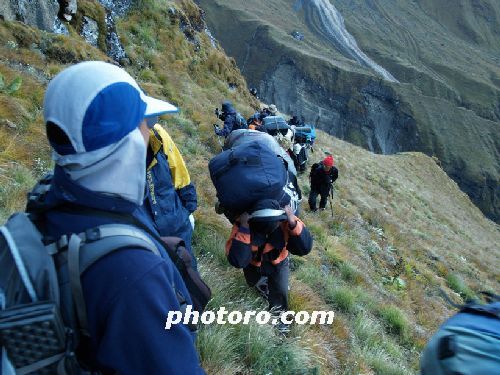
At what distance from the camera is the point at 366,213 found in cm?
1461

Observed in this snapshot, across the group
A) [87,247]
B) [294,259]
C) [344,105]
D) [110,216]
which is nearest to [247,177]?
[110,216]

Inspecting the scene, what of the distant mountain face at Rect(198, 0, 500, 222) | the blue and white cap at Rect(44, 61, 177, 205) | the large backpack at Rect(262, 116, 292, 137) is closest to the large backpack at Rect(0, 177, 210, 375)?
Result: the blue and white cap at Rect(44, 61, 177, 205)

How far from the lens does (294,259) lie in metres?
6.57

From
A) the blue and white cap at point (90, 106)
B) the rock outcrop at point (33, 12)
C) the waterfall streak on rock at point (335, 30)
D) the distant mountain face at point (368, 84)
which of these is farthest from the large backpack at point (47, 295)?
the waterfall streak on rock at point (335, 30)

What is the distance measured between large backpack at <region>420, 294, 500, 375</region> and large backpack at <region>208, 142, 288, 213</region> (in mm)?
1825

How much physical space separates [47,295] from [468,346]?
150 cm

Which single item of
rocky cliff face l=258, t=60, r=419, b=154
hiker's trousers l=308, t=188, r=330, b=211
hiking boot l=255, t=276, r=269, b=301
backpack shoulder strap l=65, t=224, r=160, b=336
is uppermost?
backpack shoulder strap l=65, t=224, r=160, b=336

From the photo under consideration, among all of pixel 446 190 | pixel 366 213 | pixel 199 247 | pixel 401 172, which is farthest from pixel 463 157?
pixel 199 247

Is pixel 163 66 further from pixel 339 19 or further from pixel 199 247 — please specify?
pixel 339 19

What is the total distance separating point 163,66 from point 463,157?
78.4 metres

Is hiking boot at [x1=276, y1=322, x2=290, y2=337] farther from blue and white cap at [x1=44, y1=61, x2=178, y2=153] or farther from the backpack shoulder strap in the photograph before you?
blue and white cap at [x1=44, y1=61, x2=178, y2=153]

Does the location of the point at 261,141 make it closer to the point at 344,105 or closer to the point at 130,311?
the point at 130,311

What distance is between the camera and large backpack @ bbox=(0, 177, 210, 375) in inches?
53.4

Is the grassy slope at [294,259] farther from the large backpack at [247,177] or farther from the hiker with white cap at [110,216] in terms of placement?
the hiker with white cap at [110,216]
